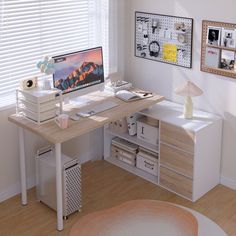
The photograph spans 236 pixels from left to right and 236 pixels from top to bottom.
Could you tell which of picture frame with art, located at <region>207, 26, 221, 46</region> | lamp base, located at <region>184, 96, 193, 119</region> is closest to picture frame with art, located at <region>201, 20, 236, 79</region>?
picture frame with art, located at <region>207, 26, 221, 46</region>

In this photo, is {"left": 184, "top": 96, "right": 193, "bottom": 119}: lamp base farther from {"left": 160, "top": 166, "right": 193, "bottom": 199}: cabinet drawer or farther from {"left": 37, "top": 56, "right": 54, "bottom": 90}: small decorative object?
{"left": 37, "top": 56, "right": 54, "bottom": 90}: small decorative object

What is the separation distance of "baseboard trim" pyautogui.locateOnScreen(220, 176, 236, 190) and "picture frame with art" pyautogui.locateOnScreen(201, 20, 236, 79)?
0.91m

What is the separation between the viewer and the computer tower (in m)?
3.97

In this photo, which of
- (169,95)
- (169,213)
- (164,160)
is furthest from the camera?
(169,95)

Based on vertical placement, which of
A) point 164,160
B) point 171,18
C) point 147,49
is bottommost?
point 164,160

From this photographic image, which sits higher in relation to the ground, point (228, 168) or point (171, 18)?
point (171, 18)

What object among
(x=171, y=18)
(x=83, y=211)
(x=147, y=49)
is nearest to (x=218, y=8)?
(x=171, y=18)

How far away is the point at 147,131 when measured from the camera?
4555 millimetres

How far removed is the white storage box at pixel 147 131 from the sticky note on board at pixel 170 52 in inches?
22.6

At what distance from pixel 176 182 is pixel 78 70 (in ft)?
4.07

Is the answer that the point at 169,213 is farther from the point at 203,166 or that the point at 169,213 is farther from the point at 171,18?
the point at 171,18

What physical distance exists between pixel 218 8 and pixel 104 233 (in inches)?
76.8

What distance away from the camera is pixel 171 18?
443 centimetres

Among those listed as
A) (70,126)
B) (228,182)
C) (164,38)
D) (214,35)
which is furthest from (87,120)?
(228,182)
